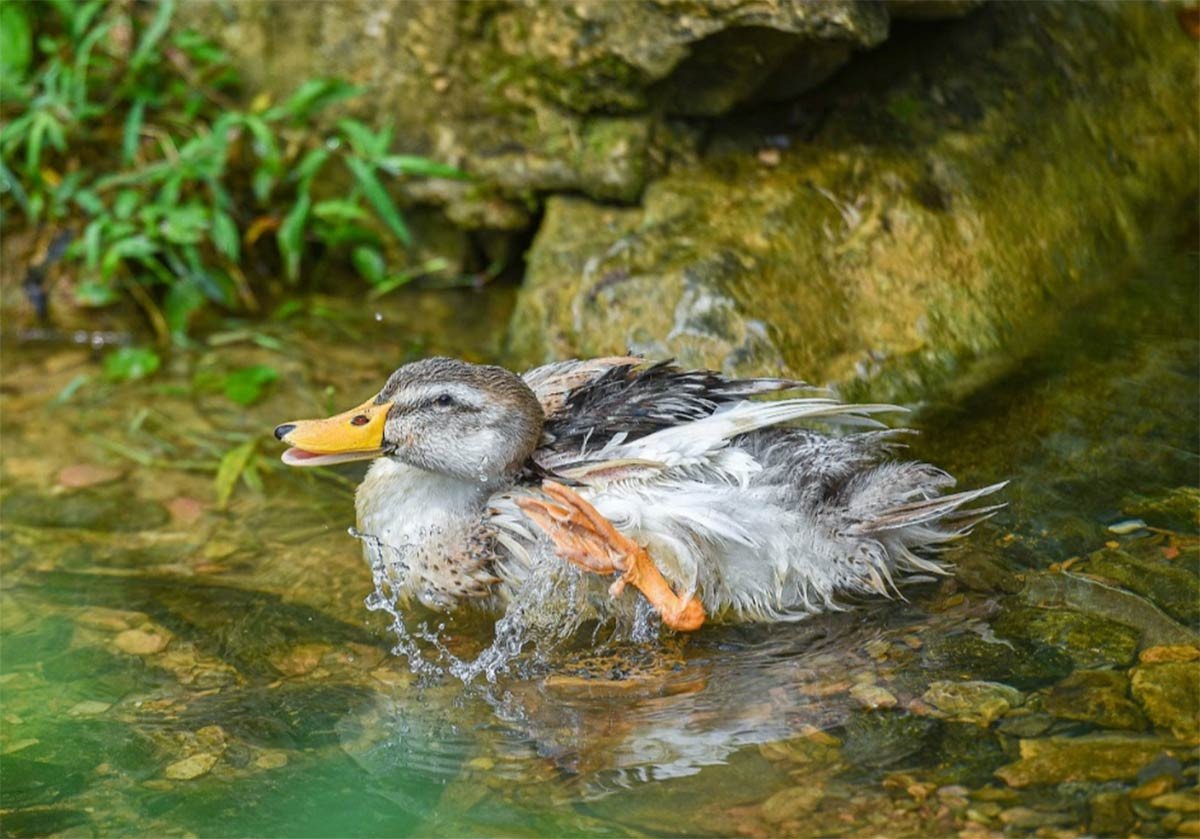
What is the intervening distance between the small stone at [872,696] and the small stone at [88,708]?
190 cm

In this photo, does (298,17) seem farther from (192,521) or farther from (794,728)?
(794,728)

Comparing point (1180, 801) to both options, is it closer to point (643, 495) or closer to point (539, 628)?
point (643, 495)

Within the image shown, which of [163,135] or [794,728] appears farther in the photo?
[163,135]

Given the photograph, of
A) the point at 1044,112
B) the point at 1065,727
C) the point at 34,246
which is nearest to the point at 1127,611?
the point at 1065,727

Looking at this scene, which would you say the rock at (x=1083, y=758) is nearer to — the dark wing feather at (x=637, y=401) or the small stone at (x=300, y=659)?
the dark wing feather at (x=637, y=401)

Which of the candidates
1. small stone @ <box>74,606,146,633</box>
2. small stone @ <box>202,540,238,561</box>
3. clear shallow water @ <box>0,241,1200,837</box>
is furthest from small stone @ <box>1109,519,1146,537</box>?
small stone @ <box>74,606,146,633</box>

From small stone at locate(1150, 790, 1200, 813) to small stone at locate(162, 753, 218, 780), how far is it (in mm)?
2088

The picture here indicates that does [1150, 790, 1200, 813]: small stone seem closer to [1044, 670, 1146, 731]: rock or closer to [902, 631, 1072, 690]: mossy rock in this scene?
[1044, 670, 1146, 731]: rock

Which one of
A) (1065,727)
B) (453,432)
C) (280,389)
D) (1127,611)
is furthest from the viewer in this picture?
(280,389)

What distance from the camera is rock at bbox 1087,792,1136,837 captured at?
2586 millimetres

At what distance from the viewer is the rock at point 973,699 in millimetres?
3016

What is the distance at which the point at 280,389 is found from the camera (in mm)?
5125

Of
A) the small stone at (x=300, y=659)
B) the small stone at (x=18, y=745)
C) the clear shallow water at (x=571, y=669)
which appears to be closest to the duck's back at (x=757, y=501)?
the clear shallow water at (x=571, y=669)

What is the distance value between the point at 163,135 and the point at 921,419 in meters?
3.41
